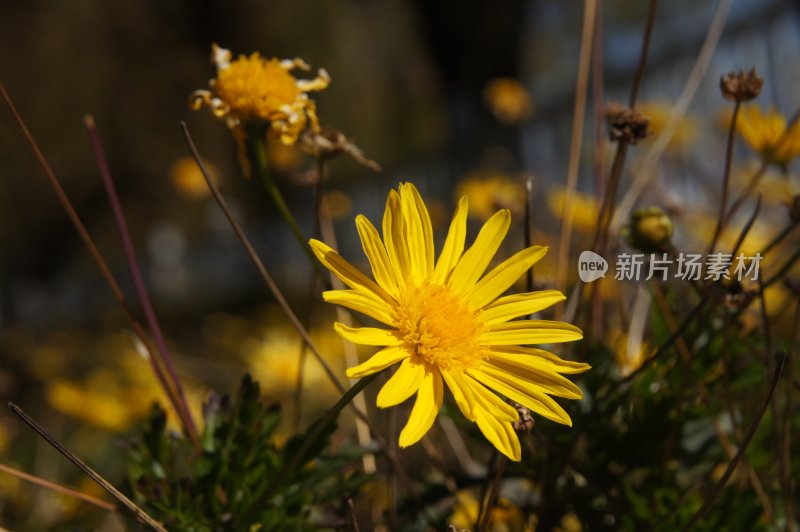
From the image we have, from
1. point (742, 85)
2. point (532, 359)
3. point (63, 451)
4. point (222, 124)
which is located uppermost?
point (222, 124)

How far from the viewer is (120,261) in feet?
19.4

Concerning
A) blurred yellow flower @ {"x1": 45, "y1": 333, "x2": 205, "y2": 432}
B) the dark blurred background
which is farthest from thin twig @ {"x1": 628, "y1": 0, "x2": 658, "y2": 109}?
the dark blurred background

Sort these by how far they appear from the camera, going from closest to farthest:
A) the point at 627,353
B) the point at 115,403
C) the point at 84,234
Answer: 1. the point at 84,234
2. the point at 627,353
3. the point at 115,403

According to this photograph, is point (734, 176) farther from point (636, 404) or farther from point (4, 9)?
point (4, 9)

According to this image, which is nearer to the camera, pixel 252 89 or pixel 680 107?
pixel 252 89

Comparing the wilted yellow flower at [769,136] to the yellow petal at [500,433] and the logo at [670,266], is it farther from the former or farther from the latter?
the yellow petal at [500,433]

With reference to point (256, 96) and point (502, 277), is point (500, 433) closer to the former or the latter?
point (502, 277)

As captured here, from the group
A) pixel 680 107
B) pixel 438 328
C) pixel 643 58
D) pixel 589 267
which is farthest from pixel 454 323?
pixel 680 107

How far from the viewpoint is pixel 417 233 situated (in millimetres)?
424

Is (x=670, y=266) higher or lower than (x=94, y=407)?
higher

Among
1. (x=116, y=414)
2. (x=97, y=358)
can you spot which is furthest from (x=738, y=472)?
(x=97, y=358)

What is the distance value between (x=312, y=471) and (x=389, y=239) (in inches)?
7.5

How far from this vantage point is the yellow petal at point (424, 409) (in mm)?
330

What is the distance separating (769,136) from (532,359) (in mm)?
465
